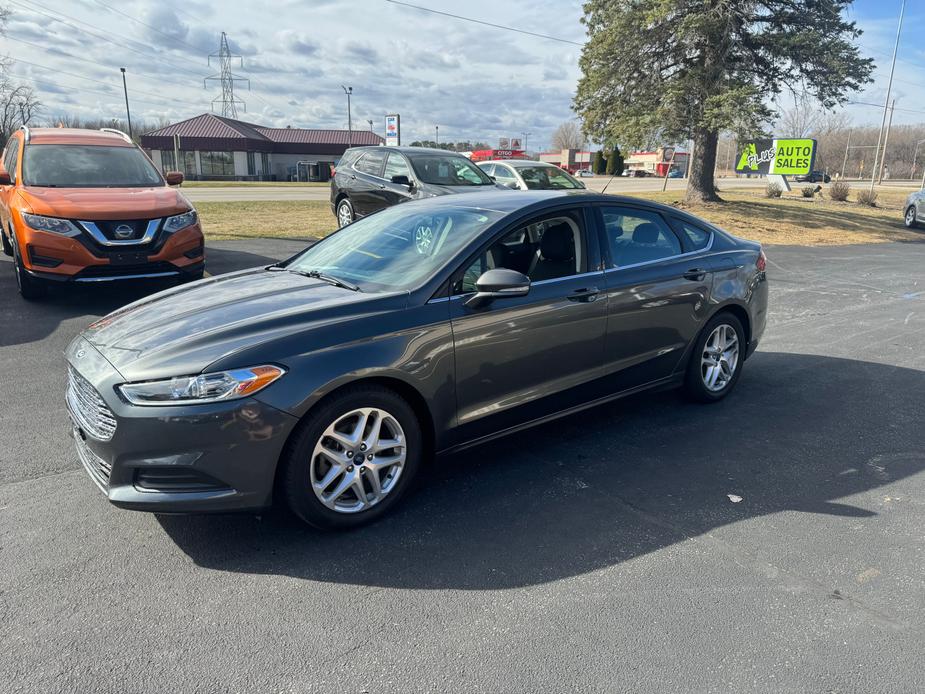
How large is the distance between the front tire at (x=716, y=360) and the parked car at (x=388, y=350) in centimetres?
2

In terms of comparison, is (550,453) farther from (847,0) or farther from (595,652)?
(847,0)

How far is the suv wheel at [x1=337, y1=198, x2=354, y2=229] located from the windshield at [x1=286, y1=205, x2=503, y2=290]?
28.8 ft

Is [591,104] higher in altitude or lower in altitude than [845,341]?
higher

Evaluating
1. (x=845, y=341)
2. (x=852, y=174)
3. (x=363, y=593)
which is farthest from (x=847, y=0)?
(x=852, y=174)

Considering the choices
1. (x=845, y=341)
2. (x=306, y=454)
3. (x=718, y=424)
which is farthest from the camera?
(x=845, y=341)

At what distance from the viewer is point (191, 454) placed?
2.84 meters

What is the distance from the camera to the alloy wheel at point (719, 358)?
509cm

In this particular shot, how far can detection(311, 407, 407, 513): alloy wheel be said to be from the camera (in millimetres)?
3160

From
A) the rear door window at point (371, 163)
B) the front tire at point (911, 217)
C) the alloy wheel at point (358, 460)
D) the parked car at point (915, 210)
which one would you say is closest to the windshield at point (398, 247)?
the alloy wheel at point (358, 460)

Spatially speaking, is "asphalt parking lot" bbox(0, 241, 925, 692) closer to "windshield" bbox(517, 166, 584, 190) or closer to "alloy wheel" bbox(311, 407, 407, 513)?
"alloy wheel" bbox(311, 407, 407, 513)

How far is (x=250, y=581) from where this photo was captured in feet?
9.49

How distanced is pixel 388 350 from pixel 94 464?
1471 mm

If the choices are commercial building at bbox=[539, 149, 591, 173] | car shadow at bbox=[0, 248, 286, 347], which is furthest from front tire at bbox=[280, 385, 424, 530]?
commercial building at bbox=[539, 149, 591, 173]

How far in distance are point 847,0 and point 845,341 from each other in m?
17.8
